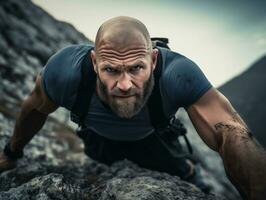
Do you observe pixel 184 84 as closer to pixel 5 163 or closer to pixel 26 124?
pixel 26 124

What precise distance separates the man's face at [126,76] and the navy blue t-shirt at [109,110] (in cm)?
24

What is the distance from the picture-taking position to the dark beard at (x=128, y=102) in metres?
4.21

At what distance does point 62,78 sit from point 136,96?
3.51 feet

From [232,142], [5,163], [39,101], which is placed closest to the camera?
[232,142]

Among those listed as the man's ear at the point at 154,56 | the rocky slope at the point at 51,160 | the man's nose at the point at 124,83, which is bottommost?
the rocky slope at the point at 51,160

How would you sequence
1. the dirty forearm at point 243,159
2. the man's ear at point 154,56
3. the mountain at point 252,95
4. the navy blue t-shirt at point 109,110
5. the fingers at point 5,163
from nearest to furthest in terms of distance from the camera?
the dirty forearm at point 243,159
the navy blue t-shirt at point 109,110
the man's ear at point 154,56
the fingers at point 5,163
the mountain at point 252,95

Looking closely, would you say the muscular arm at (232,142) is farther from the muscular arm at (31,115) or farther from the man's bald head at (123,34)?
the muscular arm at (31,115)

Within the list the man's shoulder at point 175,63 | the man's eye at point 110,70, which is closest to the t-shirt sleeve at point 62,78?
the man's eye at point 110,70

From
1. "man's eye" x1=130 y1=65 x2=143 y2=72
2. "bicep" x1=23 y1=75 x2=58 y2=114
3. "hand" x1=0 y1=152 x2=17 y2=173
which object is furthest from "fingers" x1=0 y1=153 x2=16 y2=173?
"man's eye" x1=130 y1=65 x2=143 y2=72

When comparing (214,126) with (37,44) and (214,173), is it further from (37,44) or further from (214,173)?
(37,44)

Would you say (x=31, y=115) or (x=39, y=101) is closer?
(x=39, y=101)

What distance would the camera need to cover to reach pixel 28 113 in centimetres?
522

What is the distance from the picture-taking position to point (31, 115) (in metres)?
5.25

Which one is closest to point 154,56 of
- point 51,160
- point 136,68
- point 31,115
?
point 136,68
